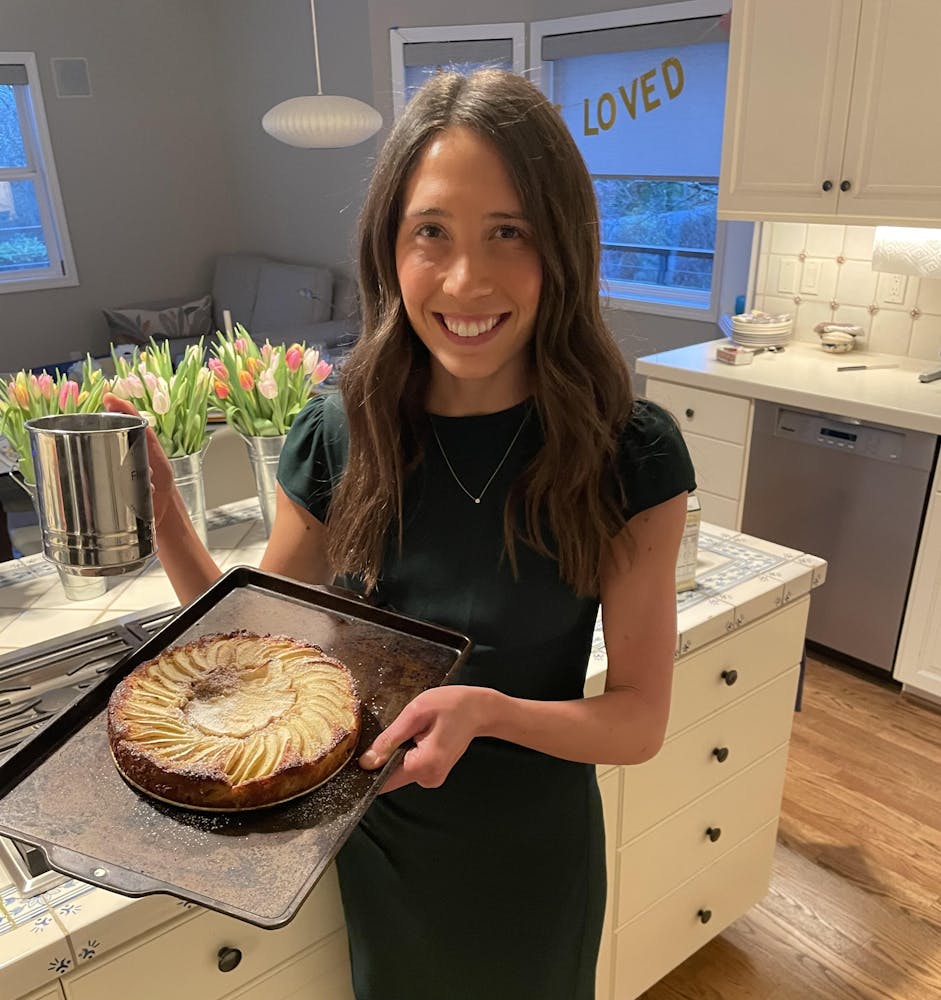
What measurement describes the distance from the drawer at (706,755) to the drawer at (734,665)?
0.09 ft

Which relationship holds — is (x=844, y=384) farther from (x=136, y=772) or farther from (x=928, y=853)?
(x=136, y=772)

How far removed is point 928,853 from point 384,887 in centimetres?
173

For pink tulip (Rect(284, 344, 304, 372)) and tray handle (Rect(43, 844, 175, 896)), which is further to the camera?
pink tulip (Rect(284, 344, 304, 372))

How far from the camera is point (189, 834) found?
2.54ft

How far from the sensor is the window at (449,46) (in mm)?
4766

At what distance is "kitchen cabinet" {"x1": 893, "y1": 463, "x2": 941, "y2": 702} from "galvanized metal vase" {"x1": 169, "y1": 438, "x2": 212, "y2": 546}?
2.07 m

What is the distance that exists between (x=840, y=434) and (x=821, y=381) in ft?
0.73

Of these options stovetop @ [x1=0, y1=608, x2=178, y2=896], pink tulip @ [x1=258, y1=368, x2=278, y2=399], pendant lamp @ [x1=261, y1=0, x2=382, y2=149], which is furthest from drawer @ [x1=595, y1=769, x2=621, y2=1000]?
pendant lamp @ [x1=261, y1=0, x2=382, y2=149]

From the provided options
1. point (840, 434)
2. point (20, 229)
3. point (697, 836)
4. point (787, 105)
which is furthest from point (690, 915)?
point (20, 229)

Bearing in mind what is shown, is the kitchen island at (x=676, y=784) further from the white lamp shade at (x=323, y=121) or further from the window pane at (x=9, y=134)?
the window pane at (x=9, y=134)

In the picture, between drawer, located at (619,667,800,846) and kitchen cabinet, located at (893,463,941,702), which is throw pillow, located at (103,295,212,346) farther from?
drawer, located at (619,667,800,846)

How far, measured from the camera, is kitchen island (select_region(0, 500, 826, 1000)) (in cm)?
110

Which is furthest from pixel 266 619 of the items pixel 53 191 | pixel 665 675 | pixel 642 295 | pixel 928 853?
pixel 53 191

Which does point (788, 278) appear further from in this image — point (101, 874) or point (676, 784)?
point (101, 874)
